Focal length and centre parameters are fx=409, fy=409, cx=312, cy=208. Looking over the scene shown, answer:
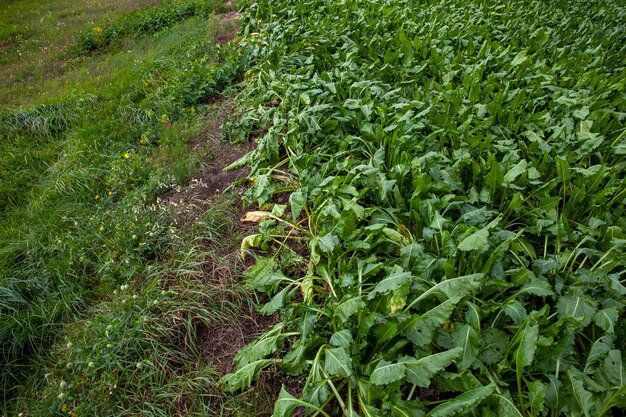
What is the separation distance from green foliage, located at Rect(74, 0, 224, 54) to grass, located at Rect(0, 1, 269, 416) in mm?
3383

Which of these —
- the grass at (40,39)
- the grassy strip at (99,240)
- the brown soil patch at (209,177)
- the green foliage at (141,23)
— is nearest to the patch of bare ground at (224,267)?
the brown soil patch at (209,177)

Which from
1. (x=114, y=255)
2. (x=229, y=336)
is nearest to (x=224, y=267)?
(x=229, y=336)

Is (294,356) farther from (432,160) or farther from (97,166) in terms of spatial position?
(97,166)

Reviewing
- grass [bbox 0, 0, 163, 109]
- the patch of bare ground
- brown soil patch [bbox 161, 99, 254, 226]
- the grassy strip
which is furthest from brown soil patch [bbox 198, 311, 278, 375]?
grass [bbox 0, 0, 163, 109]

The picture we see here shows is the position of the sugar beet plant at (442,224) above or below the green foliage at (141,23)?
below

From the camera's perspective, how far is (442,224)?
301 centimetres

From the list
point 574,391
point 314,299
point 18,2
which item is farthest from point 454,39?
point 18,2

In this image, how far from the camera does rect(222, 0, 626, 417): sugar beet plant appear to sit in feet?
7.63

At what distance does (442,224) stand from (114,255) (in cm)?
296

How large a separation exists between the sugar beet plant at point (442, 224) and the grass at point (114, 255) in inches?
18.8

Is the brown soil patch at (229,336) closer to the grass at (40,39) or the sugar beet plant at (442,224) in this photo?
the sugar beet plant at (442,224)

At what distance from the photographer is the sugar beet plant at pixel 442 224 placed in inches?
91.6

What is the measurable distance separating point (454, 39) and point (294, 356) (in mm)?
5252

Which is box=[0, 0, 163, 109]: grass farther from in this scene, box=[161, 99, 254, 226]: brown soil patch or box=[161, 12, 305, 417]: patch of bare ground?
box=[161, 12, 305, 417]: patch of bare ground
